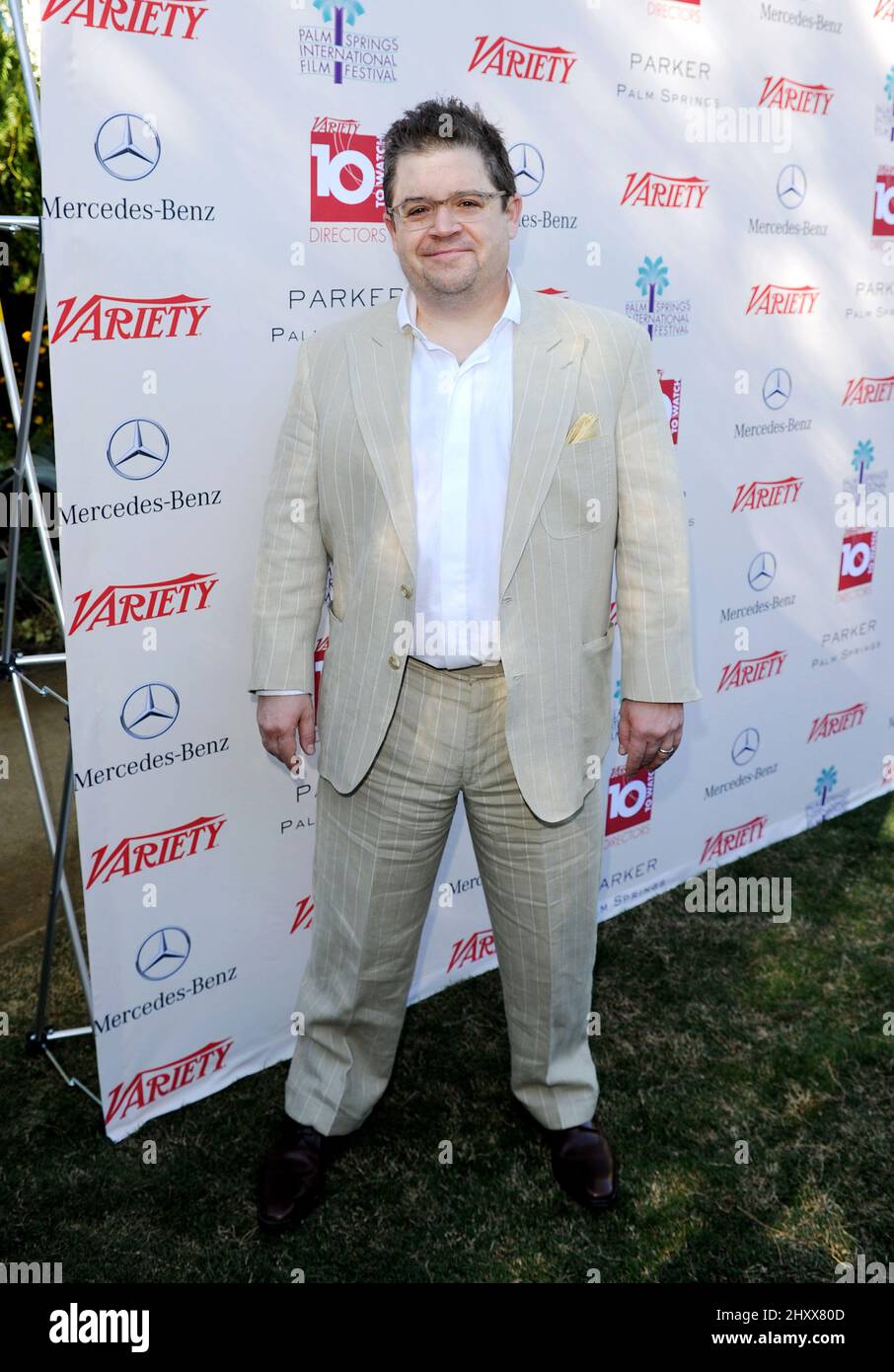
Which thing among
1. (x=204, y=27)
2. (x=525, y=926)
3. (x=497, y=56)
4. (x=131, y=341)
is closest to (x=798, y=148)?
(x=497, y=56)

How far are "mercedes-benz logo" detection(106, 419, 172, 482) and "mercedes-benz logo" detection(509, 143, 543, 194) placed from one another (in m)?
1.28

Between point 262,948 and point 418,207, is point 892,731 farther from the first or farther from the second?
point 418,207

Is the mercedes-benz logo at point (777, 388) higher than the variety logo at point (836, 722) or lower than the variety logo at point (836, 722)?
higher

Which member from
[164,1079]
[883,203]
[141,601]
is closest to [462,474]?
[141,601]

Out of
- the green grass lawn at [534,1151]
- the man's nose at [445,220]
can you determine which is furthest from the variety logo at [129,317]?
the green grass lawn at [534,1151]

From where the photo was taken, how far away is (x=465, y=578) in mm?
2525

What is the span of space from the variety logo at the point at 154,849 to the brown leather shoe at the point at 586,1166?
120 cm

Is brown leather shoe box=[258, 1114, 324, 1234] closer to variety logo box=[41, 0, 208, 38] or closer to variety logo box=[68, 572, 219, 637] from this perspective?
variety logo box=[68, 572, 219, 637]

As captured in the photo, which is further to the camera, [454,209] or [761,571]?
[761,571]

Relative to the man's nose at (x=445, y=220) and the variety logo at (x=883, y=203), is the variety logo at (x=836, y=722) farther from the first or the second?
the man's nose at (x=445, y=220)

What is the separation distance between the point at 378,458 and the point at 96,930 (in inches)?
57.7

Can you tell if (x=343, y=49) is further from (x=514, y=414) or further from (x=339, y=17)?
(x=514, y=414)

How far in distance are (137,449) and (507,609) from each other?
1002 mm

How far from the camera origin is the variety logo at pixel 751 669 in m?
4.49
